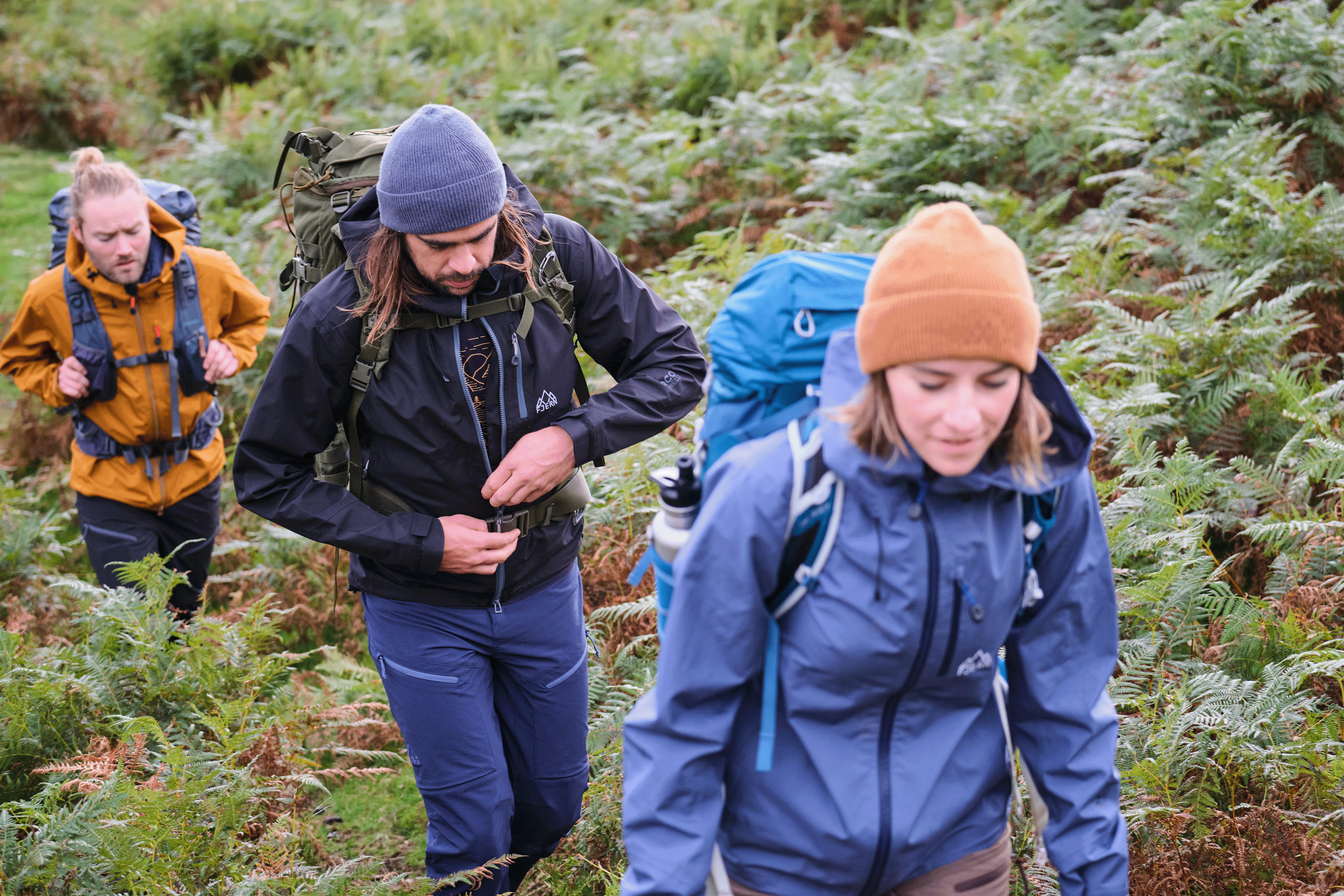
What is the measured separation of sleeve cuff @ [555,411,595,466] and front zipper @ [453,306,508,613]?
0.70 ft

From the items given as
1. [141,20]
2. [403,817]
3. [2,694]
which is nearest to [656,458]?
[403,817]

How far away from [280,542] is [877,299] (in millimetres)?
6082

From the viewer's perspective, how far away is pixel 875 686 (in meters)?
2.21

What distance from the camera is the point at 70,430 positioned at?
9555 millimetres

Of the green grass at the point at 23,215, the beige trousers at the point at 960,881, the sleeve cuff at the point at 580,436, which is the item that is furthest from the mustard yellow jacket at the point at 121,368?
the green grass at the point at 23,215

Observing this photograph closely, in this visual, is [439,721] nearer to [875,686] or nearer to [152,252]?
[875,686]

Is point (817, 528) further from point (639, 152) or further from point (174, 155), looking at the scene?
point (174, 155)

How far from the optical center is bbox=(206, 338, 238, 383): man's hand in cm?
586

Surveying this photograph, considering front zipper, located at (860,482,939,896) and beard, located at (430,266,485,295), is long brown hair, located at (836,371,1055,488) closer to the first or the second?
front zipper, located at (860,482,939,896)

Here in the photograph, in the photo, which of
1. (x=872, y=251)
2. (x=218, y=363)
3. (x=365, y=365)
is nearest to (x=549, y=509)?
(x=365, y=365)

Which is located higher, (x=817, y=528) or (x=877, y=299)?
(x=877, y=299)

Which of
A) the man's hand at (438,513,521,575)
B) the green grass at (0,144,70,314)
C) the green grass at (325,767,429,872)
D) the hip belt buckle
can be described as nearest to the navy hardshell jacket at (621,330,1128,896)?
the man's hand at (438,513,521,575)

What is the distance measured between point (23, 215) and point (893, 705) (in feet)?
48.7

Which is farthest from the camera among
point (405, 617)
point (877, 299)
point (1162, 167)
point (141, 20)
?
point (141, 20)
